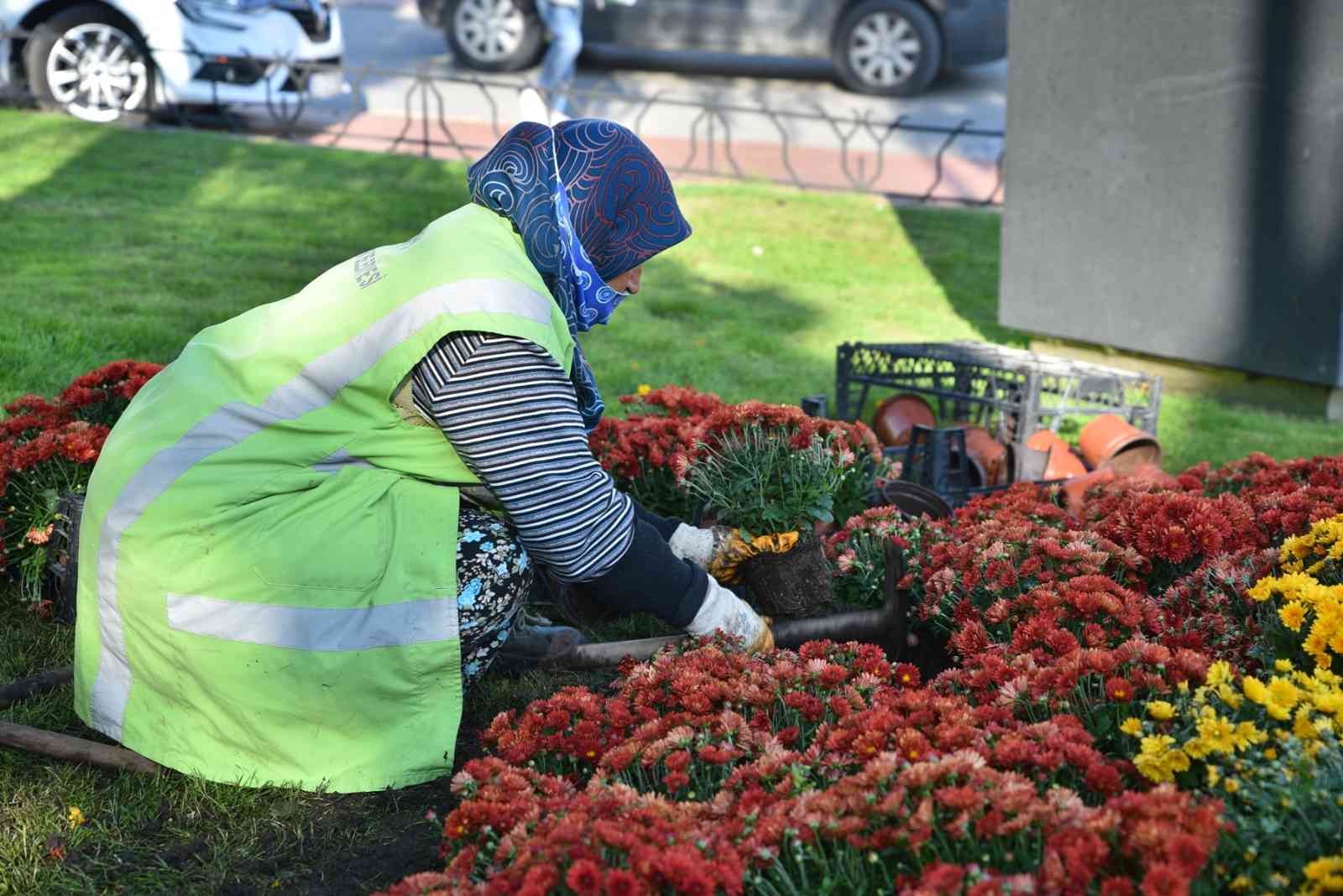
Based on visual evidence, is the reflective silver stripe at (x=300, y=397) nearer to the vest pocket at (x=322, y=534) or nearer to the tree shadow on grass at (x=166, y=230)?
the vest pocket at (x=322, y=534)

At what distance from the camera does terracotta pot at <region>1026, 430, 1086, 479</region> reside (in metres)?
4.54

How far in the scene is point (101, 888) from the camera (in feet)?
7.69

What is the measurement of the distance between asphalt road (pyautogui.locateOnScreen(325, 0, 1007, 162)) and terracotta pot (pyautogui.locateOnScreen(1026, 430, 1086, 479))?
223 inches

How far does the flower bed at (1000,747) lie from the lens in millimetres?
1815

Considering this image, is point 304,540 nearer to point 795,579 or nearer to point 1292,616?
point 795,579

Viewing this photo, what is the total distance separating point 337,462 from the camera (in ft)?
8.70

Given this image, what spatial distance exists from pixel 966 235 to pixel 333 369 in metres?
7.46

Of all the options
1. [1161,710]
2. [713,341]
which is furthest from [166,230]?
[1161,710]

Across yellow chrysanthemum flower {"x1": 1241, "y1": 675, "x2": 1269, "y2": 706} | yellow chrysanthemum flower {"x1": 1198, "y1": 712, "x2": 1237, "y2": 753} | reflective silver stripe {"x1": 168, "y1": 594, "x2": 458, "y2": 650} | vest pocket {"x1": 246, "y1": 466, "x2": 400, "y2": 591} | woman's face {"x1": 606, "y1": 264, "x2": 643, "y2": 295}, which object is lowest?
reflective silver stripe {"x1": 168, "y1": 594, "x2": 458, "y2": 650}

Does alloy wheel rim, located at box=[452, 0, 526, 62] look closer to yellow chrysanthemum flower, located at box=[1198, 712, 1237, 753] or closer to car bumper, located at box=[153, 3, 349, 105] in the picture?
car bumper, located at box=[153, 3, 349, 105]

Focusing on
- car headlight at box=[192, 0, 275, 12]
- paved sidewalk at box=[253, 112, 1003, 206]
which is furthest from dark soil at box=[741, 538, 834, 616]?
car headlight at box=[192, 0, 275, 12]

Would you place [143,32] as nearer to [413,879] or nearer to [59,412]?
[59,412]

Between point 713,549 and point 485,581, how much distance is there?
68cm

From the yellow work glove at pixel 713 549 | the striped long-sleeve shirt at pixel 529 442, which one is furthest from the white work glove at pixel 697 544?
the striped long-sleeve shirt at pixel 529 442
